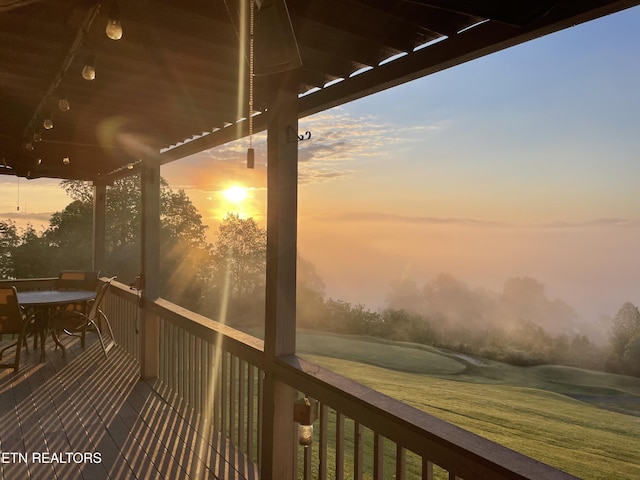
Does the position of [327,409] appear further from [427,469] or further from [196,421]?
[196,421]

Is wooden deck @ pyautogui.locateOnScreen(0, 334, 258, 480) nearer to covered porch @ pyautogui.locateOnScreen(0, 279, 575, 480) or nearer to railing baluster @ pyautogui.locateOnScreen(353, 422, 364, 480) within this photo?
covered porch @ pyautogui.locateOnScreen(0, 279, 575, 480)

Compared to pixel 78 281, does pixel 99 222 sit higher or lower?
higher

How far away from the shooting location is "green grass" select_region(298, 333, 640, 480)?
1312 centimetres

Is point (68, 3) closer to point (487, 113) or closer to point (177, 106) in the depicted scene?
point (177, 106)

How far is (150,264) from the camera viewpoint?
4578 millimetres

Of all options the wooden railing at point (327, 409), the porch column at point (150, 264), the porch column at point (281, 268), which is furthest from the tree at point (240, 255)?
the porch column at point (281, 268)

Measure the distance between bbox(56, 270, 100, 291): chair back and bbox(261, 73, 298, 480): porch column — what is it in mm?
5290

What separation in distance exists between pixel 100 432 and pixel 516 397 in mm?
18494

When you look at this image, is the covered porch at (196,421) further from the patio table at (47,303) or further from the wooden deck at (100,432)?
the patio table at (47,303)

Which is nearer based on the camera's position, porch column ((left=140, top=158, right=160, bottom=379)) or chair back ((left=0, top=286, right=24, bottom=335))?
porch column ((left=140, top=158, right=160, bottom=379))

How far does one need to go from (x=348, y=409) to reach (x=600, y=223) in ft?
70.8

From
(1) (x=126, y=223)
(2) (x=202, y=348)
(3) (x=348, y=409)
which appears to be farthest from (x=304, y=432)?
(1) (x=126, y=223)

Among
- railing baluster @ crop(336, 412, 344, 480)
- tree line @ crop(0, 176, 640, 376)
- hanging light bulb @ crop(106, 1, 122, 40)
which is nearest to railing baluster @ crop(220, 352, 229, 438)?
railing baluster @ crop(336, 412, 344, 480)

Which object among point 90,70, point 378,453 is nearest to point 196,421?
point 378,453
